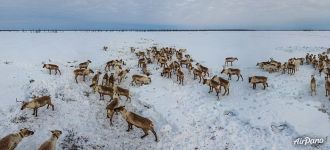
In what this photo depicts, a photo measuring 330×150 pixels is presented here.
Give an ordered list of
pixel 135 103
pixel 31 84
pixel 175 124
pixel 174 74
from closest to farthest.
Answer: pixel 175 124 < pixel 135 103 < pixel 31 84 < pixel 174 74

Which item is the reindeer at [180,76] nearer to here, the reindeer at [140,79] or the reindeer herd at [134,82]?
the reindeer herd at [134,82]

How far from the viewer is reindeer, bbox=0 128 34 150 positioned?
36.1 feet

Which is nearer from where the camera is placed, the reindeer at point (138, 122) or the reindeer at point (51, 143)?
the reindeer at point (51, 143)

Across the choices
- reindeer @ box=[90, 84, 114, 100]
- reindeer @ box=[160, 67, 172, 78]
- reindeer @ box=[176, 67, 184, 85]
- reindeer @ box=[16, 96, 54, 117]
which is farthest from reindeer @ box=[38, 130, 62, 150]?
reindeer @ box=[160, 67, 172, 78]

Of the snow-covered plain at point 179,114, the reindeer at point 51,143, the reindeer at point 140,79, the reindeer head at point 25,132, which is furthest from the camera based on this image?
the reindeer at point 140,79

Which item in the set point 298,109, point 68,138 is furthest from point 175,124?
point 298,109

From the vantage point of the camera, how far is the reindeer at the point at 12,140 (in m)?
11.0

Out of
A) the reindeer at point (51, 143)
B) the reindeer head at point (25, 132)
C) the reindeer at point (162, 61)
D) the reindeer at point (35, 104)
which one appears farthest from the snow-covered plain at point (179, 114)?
the reindeer at point (162, 61)

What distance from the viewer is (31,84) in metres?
17.9

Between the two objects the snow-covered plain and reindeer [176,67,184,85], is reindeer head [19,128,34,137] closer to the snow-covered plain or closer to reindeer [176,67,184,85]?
the snow-covered plain

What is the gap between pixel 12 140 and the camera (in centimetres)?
1132

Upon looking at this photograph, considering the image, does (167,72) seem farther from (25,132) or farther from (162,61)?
(25,132)

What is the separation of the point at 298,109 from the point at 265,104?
1440 millimetres

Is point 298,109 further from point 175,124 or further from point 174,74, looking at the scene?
point 174,74
